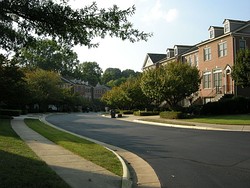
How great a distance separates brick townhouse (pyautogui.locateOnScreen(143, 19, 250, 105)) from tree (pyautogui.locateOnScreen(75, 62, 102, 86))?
332 ft

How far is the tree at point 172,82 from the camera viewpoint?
37688 millimetres

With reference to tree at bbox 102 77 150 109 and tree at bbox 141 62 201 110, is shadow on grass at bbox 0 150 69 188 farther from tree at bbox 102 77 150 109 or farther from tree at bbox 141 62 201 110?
tree at bbox 102 77 150 109

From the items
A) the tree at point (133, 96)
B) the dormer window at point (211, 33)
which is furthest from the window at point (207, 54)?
the tree at point (133, 96)

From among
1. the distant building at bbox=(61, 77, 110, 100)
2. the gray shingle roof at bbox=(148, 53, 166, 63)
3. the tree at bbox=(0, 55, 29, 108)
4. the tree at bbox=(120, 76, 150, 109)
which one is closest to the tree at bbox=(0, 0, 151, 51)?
the tree at bbox=(0, 55, 29, 108)

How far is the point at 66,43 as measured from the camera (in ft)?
25.6

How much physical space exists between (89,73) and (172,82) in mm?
122335

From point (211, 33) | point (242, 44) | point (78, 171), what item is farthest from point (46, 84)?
point (78, 171)

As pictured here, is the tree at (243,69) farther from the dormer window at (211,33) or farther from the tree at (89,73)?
the tree at (89,73)

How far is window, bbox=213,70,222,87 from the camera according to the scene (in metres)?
42.7

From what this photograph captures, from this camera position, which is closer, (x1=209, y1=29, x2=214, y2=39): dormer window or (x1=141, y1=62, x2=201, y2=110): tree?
(x1=141, y1=62, x2=201, y2=110): tree

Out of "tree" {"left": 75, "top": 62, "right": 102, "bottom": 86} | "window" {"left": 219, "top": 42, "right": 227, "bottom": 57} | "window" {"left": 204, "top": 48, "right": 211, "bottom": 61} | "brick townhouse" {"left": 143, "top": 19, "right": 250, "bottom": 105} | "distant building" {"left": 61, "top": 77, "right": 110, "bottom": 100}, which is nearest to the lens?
"brick townhouse" {"left": 143, "top": 19, "right": 250, "bottom": 105}

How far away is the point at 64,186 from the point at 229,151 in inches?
314

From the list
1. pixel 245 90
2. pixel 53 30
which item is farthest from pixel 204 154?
pixel 245 90

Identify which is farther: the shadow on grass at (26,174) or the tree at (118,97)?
the tree at (118,97)
